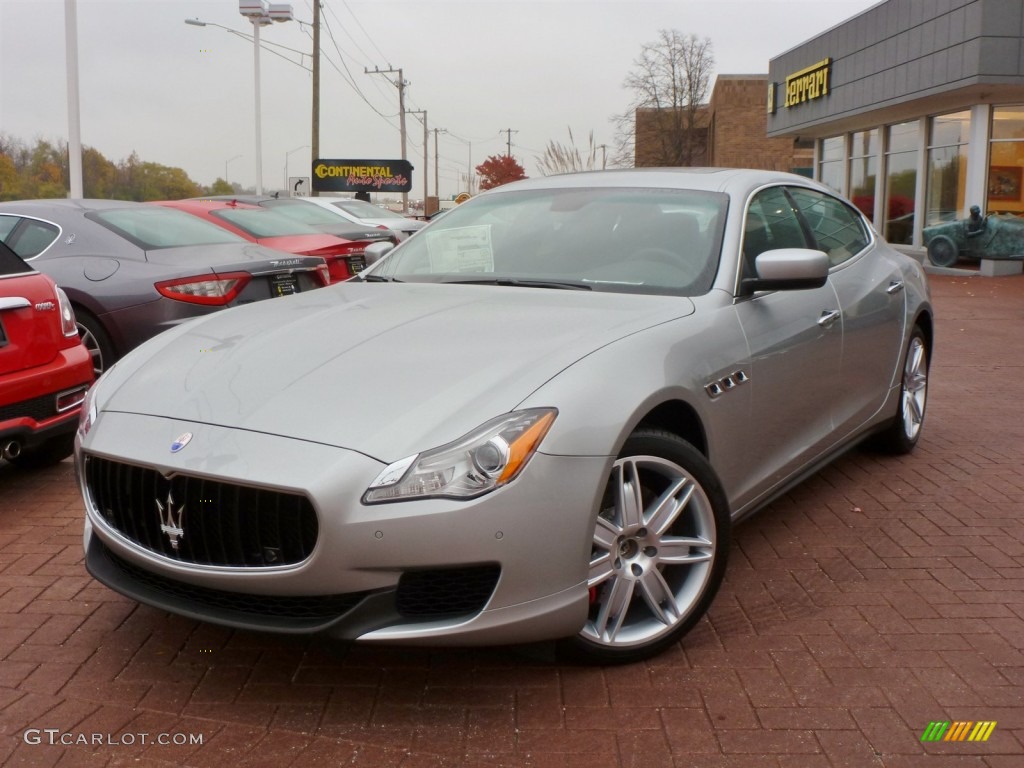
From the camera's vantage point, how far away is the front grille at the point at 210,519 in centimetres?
274

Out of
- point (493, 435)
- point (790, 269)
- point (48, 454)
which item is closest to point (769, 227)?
point (790, 269)

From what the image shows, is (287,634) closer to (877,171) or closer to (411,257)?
(411,257)

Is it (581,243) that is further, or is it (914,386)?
(914,386)

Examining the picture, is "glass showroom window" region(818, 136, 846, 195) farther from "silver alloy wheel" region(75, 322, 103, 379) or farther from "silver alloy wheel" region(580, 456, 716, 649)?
"silver alloy wheel" region(580, 456, 716, 649)

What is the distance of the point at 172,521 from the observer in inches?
114

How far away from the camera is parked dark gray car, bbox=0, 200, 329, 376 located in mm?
6688

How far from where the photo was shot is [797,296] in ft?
14.1

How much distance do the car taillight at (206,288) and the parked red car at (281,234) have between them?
78.6 inches

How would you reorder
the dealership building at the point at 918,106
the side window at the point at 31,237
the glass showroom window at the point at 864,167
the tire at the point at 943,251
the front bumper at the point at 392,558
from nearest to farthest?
the front bumper at the point at 392,558 < the side window at the point at 31,237 < the dealership building at the point at 918,106 < the tire at the point at 943,251 < the glass showroom window at the point at 864,167

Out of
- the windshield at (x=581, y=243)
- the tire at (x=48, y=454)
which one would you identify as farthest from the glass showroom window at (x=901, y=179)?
the tire at (x=48, y=454)

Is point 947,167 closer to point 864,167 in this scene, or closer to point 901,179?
point 901,179

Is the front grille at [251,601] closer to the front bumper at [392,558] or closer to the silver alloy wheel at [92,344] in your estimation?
the front bumper at [392,558]

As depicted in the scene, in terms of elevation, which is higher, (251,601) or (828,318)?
(828,318)

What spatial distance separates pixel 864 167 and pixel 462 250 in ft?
85.1
